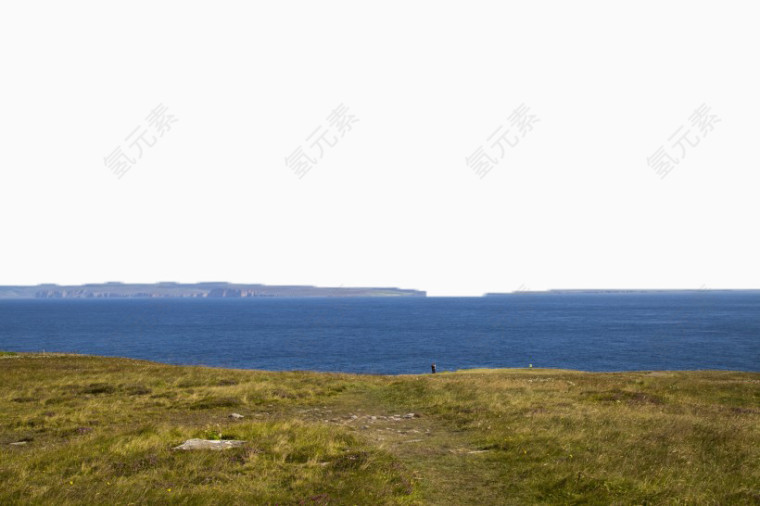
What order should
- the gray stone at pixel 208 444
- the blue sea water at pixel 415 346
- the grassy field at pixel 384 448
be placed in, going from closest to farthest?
the grassy field at pixel 384 448 → the gray stone at pixel 208 444 → the blue sea water at pixel 415 346

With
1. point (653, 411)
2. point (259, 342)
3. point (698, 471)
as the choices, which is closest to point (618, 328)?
point (259, 342)

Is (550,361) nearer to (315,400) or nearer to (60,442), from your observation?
(315,400)

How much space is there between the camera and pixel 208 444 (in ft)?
53.7

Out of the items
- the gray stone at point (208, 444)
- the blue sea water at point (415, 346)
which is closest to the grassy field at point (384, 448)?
the gray stone at point (208, 444)

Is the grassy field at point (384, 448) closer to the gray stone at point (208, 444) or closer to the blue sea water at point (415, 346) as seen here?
the gray stone at point (208, 444)

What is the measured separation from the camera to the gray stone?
1591cm

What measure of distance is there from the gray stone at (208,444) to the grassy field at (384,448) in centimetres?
52

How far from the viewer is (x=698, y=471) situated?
44.2 feet

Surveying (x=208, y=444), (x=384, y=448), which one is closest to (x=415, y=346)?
(x=384, y=448)

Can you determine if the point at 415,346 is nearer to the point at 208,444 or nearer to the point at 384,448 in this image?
the point at 384,448

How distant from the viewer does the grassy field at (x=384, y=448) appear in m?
12.4

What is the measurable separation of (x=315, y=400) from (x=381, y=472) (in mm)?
15807

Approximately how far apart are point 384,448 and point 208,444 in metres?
5.87

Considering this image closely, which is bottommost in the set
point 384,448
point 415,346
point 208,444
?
point 415,346
